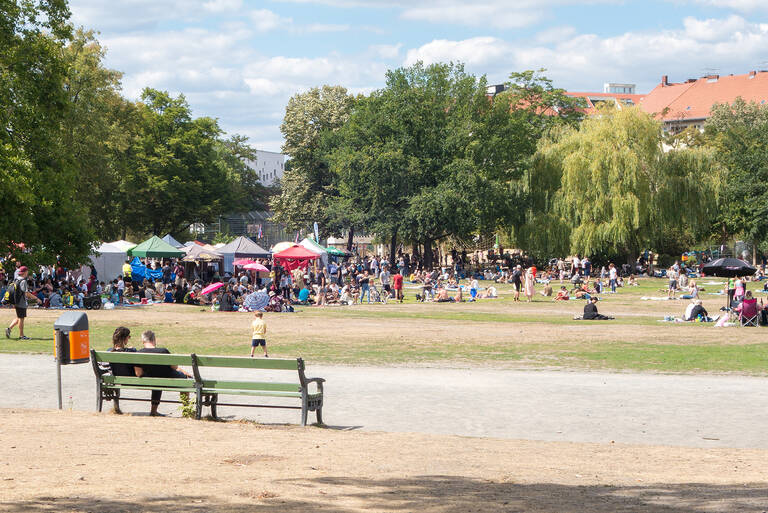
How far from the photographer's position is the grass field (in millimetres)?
19625

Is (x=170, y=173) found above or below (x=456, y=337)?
above

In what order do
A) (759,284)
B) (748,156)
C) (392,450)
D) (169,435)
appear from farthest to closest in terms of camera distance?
(748,156)
(759,284)
(169,435)
(392,450)

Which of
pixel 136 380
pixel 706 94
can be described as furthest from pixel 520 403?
pixel 706 94

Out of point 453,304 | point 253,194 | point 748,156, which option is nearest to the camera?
point 453,304

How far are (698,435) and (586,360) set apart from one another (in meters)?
8.27

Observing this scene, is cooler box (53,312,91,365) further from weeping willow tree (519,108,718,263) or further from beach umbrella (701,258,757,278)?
weeping willow tree (519,108,718,263)

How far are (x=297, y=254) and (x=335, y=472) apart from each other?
38381mm

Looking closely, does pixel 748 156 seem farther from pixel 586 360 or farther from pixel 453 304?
pixel 586 360

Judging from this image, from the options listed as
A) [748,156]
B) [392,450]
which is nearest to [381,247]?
[748,156]

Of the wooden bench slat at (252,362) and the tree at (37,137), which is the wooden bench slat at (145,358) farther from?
the tree at (37,137)

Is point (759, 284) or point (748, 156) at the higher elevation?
point (748, 156)

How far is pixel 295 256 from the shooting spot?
4634 cm

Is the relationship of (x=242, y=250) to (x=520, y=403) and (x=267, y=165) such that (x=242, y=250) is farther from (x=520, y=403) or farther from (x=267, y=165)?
(x=267, y=165)

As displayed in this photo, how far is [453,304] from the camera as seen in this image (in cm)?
4244
